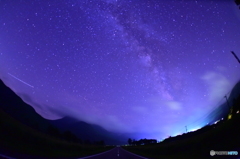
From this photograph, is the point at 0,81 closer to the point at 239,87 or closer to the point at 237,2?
the point at 237,2

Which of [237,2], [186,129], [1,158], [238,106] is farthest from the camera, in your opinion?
[186,129]

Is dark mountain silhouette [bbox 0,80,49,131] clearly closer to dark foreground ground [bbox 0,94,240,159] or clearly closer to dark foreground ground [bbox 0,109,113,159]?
dark foreground ground [bbox 0,109,113,159]

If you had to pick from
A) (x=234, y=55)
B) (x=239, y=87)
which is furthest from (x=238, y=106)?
(x=239, y=87)

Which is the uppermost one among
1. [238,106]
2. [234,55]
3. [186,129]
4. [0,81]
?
[0,81]

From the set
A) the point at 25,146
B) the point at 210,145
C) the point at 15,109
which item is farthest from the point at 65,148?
the point at 15,109

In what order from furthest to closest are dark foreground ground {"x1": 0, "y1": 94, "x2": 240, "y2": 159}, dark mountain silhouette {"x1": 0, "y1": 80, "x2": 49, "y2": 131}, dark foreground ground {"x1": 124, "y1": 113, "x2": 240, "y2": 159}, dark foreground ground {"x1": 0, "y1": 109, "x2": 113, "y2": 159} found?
dark mountain silhouette {"x1": 0, "y1": 80, "x2": 49, "y2": 131}
dark foreground ground {"x1": 124, "y1": 113, "x2": 240, "y2": 159}
dark foreground ground {"x1": 0, "y1": 94, "x2": 240, "y2": 159}
dark foreground ground {"x1": 0, "y1": 109, "x2": 113, "y2": 159}

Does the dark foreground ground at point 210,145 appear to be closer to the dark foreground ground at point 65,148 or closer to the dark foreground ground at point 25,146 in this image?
the dark foreground ground at point 65,148

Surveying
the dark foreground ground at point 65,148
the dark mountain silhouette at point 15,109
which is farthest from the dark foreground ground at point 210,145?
the dark mountain silhouette at point 15,109

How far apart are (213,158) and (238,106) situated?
5541cm

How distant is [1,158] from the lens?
6.64m

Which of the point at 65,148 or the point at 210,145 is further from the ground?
the point at 210,145

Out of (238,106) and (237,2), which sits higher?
(237,2)

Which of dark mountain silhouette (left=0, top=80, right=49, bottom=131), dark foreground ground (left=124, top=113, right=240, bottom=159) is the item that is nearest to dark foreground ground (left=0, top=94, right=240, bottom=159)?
dark foreground ground (left=124, top=113, right=240, bottom=159)

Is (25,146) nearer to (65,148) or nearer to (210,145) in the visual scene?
(65,148)
